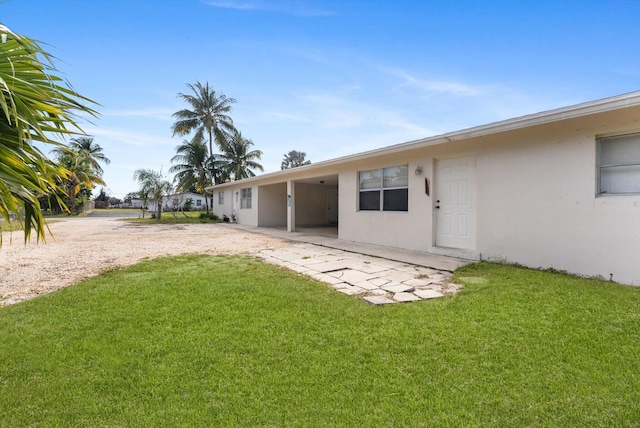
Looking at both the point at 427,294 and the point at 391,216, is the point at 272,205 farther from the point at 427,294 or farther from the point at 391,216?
the point at 427,294

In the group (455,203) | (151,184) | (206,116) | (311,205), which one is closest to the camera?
(455,203)

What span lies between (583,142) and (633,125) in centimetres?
57

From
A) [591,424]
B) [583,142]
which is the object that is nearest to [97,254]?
[591,424]

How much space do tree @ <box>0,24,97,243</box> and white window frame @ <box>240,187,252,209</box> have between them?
15.8 meters

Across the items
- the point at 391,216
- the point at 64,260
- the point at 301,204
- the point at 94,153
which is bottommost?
the point at 64,260

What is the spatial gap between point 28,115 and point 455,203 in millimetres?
6971

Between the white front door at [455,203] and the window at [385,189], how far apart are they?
955 mm

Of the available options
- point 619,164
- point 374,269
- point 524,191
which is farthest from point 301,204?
point 619,164

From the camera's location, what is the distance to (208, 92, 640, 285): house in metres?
4.59

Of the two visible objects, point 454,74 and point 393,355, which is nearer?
point 393,355

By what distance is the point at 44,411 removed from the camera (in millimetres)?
1956

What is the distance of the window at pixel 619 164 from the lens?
4.54 m

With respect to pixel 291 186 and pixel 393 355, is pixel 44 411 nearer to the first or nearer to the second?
pixel 393 355

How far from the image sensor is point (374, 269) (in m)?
5.83
